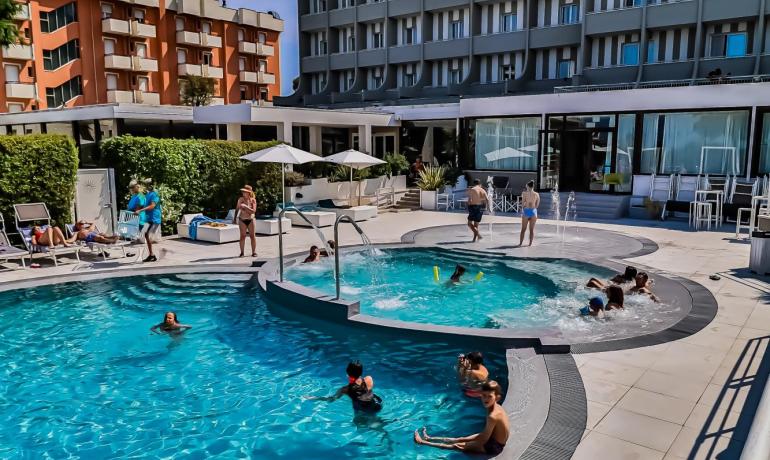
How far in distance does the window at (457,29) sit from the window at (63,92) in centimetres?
2930

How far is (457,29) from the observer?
39188 mm

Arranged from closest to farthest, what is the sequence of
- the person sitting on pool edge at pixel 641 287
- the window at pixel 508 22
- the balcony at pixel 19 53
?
1. the person sitting on pool edge at pixel 641 287
2. the window at pixel 508 22
3. the balcony at pixel 19 53

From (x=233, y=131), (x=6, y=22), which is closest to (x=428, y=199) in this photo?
(x=233, y=131)

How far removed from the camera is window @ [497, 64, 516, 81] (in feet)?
122

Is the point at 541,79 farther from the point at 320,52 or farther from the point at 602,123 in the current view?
the point at 320,52

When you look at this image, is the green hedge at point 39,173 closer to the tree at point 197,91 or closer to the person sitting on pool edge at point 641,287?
the person sitting on pool edge at point 641,287

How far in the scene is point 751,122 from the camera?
20188mm

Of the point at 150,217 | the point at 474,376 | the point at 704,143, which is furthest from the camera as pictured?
the point at 704,143

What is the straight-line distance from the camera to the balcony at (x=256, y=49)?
183 ft

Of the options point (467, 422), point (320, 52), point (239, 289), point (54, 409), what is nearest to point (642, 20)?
point (320, 52)

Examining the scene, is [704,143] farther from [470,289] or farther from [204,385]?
[204,385]

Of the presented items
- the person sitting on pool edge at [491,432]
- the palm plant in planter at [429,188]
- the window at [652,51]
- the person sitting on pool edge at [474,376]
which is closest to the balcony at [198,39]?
the palm plant in planter at [429,188]

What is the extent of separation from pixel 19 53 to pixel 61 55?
9.75 feet

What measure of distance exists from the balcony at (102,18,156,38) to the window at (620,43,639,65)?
3724 cm
